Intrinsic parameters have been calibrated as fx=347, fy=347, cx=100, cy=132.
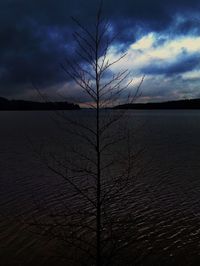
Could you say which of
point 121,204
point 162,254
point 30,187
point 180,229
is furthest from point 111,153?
point 162,254

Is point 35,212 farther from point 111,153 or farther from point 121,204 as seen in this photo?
point 111,153

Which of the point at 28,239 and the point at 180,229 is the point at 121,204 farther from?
the point at 28,239

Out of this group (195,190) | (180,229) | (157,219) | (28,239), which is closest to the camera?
(28,239)

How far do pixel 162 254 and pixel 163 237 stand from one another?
1494mm

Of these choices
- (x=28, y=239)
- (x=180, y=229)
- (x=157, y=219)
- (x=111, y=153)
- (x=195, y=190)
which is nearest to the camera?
(x=28, y=239)

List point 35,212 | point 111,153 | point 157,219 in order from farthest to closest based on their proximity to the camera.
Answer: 1. point 111,153
2. point 35,212
3. point 157,219

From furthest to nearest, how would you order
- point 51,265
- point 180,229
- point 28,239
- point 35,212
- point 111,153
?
point 111,153 → point 35,212 → point 180,229 → point 28,239 → point 51,265

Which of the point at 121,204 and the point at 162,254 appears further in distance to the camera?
the point at 121,204

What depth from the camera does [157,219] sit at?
17000mm

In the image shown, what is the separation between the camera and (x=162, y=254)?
44.3ft

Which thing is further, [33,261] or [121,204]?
[121,204]

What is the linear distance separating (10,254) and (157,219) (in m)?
7.22

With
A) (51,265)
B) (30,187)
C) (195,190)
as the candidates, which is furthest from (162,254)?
(30,187)

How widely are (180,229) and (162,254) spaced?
2637 millimetres
